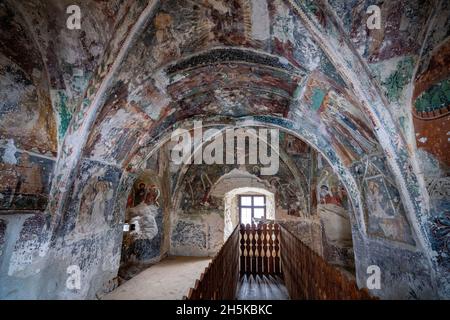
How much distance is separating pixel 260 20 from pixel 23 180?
3.90m

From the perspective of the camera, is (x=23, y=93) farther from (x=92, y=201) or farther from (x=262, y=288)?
(x=262, y=288)

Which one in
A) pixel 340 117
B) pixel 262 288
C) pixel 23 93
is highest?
pixel 340 117

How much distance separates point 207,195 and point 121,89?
243 inches

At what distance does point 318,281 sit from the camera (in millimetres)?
3588

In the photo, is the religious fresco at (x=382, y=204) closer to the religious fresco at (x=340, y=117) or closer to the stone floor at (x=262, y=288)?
the religious fresco at (x=340, y=117)

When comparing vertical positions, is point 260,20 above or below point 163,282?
above

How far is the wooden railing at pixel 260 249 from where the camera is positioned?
836cm

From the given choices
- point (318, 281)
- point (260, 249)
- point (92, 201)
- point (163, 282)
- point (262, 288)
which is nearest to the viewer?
point (318, 281)

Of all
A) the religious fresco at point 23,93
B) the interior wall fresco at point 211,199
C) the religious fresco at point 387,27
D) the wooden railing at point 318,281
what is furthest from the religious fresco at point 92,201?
the religious fresco at point 387,27

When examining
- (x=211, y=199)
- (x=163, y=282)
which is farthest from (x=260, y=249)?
(x=163, y=282)

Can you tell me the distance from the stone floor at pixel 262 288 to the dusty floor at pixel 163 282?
138 cm

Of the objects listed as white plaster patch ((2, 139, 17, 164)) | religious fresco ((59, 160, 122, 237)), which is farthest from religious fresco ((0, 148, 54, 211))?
religious fresco ((59, 160, 122, 237))
